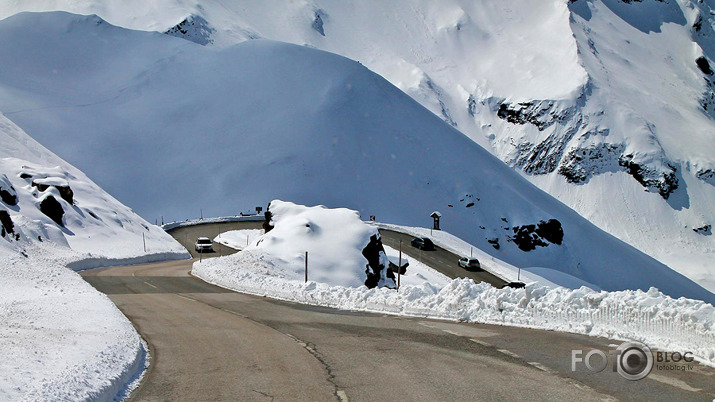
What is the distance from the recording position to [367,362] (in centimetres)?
1133

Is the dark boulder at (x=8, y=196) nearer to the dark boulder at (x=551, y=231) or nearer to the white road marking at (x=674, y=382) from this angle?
the white road marking at (x=674, y=382)

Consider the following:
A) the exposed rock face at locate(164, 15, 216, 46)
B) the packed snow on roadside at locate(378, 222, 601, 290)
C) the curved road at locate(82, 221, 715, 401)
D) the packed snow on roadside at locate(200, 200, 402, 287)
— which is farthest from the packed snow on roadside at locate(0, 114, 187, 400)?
the exposed rock face at locate(164, 15, 216, 46)

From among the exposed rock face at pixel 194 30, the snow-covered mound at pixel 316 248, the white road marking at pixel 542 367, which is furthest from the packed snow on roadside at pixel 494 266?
the exposed rock face at pixel 194 30

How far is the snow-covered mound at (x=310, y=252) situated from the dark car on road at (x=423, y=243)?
22.3 metres

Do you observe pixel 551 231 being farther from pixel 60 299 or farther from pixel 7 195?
pixel 60 299

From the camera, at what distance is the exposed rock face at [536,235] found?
9950 cm

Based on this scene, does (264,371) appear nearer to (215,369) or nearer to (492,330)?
(215,369)

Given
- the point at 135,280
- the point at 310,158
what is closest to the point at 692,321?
the point at 135,280

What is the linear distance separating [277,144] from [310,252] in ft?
228

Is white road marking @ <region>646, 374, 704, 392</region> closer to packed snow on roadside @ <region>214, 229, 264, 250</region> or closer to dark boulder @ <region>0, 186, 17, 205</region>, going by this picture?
dark boulder @ <region>0, 186, 17, 205</region>

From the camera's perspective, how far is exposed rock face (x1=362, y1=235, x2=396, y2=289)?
40.5m

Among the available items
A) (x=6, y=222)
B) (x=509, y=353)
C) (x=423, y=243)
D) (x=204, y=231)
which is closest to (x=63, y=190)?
(x=204, y=231)

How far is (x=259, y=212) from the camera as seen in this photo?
282 feet

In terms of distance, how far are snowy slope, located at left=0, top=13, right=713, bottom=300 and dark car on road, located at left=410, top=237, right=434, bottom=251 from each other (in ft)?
88.0
